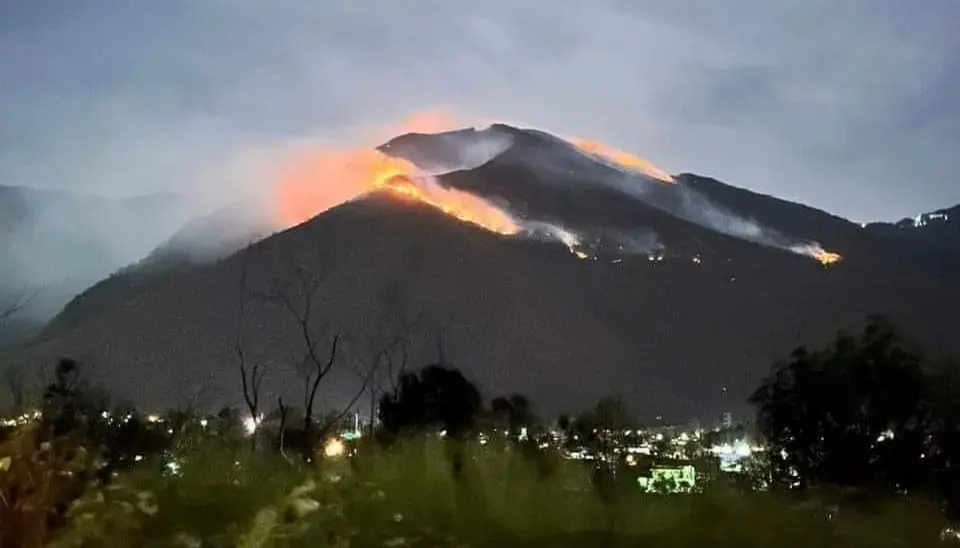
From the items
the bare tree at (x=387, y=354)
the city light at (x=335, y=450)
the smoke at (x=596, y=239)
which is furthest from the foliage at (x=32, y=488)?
the smoke at (x=596, y=239)

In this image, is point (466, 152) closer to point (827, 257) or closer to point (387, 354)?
point (827, 257)

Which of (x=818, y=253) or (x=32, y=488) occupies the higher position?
(x=818, y=253)

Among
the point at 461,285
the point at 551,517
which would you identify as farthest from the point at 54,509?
the point at 461,285

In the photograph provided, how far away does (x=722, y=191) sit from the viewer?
287ft

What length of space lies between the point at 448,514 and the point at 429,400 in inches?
715

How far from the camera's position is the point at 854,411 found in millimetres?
14164

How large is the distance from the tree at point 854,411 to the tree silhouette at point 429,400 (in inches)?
380

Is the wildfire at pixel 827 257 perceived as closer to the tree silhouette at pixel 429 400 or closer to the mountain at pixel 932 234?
the mountain at pixel 932 234

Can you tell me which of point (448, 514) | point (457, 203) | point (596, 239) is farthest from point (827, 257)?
point (448, 514)

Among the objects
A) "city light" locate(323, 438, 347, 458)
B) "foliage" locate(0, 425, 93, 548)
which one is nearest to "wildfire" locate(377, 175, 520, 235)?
"city light" locate(323, 438, 347, 458)

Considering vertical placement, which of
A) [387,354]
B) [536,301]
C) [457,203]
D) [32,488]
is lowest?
[32,488]

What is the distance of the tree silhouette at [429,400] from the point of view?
2359 cm

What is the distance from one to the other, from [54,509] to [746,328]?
46134 mm

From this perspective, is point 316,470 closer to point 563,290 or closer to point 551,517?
point 551,517
